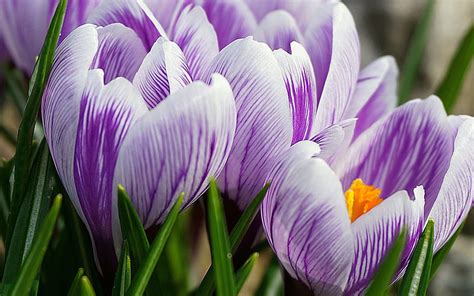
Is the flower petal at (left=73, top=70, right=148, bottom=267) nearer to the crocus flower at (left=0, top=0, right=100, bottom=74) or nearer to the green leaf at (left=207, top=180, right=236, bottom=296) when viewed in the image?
the green leaf at (left=207, top=180, right=236, bottom=296)

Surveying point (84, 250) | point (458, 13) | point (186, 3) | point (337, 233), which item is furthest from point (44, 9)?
point (458, 13)

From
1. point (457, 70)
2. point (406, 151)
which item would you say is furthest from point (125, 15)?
point (457, 70)

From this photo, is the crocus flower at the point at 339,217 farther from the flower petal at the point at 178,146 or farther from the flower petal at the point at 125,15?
the flower petal at the point at 125,15

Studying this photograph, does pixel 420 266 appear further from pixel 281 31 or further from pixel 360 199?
pixel 281 31

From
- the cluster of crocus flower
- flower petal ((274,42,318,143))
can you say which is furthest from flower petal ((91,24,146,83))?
flower petal ((274,42,318,143))

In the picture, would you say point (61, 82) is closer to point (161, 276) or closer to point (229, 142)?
point (229, 142)

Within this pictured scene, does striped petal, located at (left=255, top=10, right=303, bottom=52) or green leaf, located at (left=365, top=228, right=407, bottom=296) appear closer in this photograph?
green leaf, located at (left=365, top=228, right=407, bottom=296)

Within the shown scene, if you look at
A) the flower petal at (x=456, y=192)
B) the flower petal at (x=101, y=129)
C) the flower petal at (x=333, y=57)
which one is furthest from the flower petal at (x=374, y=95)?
the flower petal at (x=101, y=129)
